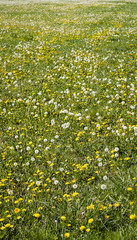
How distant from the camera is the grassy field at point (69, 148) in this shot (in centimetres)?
272

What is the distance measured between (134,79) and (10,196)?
17.3 ft

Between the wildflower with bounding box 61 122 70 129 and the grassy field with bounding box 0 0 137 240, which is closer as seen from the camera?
the grassy field with bounding box 0 0 137 240

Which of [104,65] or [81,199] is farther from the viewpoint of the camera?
[104,65]

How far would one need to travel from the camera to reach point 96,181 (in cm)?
336

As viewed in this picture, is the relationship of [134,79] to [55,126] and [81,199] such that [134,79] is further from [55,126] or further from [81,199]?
[81,199]

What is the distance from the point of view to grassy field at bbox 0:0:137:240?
272 cm

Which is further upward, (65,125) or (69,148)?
(65,125)

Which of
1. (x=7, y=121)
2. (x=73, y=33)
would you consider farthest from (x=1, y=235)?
(x=73, y=33)

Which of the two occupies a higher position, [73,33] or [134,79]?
[73,33]

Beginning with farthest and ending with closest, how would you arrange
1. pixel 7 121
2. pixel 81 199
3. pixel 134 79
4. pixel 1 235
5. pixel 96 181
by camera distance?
pixel 134 79
pixel 7 121
pixel 96 181
pixel 81 199
pixel 1 235

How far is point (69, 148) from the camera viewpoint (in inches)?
163

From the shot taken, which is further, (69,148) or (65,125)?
(65,125)

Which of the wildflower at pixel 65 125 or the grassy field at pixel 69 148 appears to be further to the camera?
the wildflower at pixel 65 125

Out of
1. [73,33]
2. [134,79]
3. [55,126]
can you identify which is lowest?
[55,126]
